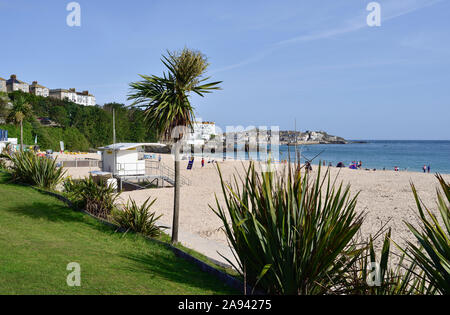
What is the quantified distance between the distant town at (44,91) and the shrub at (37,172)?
11102cm

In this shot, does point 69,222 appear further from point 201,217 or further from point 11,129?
point 11,129

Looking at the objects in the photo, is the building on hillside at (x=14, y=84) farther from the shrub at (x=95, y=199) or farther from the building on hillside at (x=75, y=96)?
the shrub at (x=95, y=199)

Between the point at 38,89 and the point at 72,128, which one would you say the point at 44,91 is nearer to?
the point at 38,89

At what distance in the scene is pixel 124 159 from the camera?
20859mm

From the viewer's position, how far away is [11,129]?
4725cm

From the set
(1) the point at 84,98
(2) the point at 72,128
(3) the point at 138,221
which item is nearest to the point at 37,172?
(3) the point at 138,221

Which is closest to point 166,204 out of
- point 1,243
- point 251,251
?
point 1,243

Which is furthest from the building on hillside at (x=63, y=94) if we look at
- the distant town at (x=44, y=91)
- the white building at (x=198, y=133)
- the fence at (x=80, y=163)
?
the fence at (x=80, y=163)

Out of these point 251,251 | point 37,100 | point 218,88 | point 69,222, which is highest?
point 37,100

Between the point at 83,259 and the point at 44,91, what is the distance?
155045 millimetres
